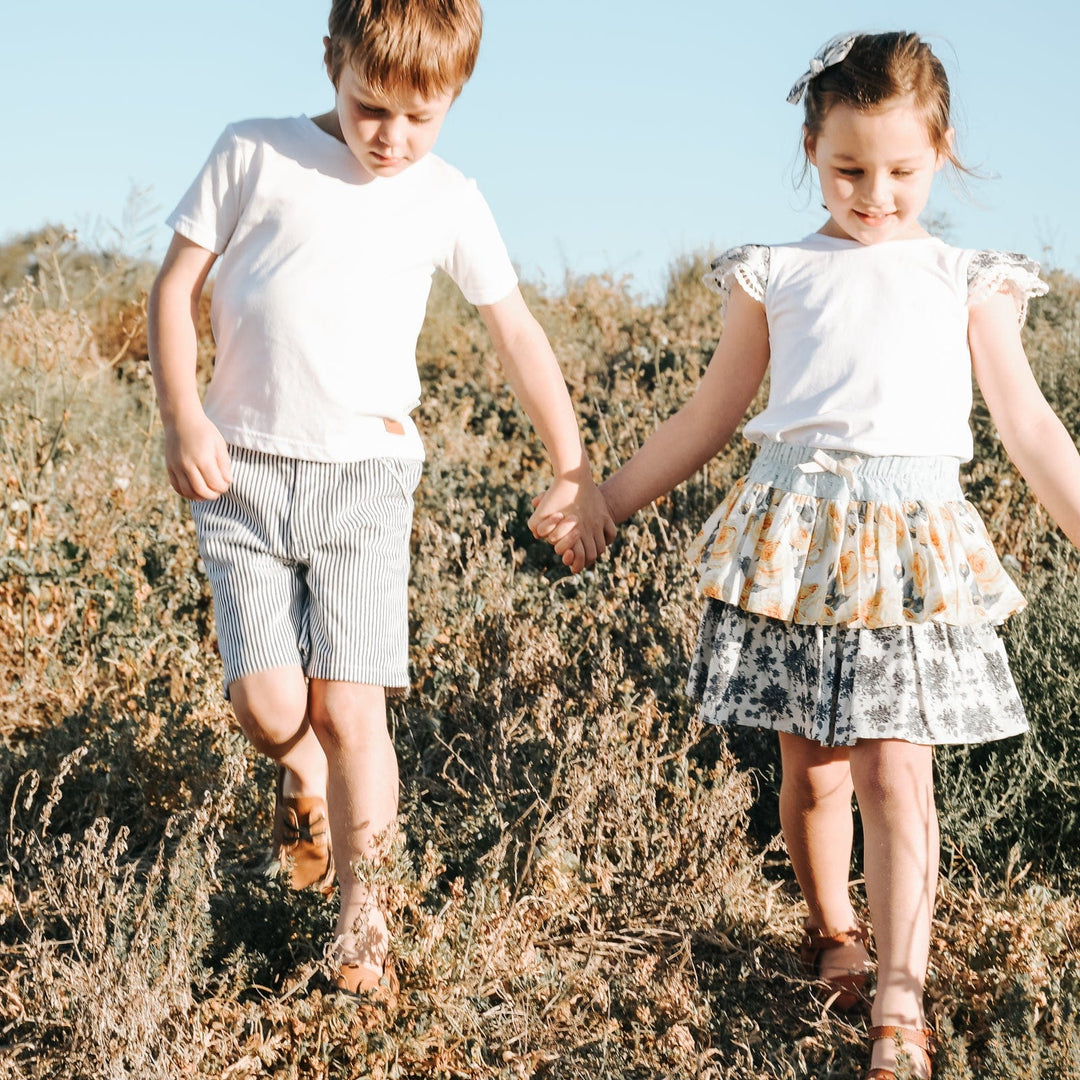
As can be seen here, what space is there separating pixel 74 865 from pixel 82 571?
1821 mm

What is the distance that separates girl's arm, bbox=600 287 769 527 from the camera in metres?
2.56

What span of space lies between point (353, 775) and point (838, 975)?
1012 mm

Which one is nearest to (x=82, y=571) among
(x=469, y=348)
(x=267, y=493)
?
(x=267, y=493)

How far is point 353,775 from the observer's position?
2.42 metres

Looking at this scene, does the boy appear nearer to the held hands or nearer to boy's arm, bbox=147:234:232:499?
boy's arm, bbox=147:234:232:499

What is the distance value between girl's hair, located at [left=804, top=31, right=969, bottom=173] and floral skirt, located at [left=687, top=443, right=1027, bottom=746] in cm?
60

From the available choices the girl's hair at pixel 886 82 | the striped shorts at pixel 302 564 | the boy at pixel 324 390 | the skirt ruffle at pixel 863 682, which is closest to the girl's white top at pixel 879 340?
the girl's hair at pixel 886 82

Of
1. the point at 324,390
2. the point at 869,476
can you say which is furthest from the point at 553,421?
the point at 869,476

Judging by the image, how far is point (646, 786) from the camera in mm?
2895

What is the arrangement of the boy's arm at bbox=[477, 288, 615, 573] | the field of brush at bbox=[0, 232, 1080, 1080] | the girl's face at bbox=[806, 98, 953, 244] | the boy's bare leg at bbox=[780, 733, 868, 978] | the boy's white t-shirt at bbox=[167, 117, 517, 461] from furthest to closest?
the boy's arm at bbox=[477, 288, 615, 573] → the boy's bare leg at bbox=[780, 733, 868, 978] → the boy's white t-shirt at bbox=[167, 117, 517, 461] → the girl's face at bbox=[806, 98, 953, 244] → the field of brush at bbox=[0, 232, 1080, 1080]

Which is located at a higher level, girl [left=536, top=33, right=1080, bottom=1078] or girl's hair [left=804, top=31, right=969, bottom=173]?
girl's hair [left=804, top=31, right=969, bottom=173]

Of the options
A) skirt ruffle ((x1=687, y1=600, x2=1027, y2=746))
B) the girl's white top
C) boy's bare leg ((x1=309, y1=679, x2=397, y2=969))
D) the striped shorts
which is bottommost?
boy's bare leg ((x1=309, y1=679, x2=397, y2=969))

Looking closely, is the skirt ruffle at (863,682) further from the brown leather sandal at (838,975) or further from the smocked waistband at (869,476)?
the brown leather sandal at (838,975)

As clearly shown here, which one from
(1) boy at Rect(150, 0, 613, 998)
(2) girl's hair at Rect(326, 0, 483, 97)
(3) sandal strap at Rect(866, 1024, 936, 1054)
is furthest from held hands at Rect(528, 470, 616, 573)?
(3) sandal strap at Rect(866, 1024, 936, 1054)
